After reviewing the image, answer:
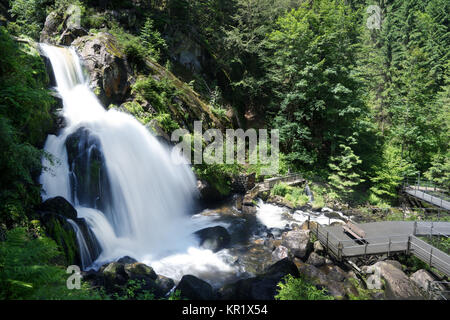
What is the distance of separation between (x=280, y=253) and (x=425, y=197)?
48.3 feet

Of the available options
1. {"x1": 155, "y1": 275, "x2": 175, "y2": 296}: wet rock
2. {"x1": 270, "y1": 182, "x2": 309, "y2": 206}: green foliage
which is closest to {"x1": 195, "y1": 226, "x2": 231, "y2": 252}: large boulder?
{"x1": 155, "y1": 275, "x2": 175, "y2": 296}: wet rock

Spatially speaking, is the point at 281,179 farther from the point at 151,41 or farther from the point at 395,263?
the point at 151,41

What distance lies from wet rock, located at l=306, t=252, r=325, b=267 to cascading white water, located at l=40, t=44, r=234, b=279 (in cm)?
355

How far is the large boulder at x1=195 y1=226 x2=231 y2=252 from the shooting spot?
10.4 metres

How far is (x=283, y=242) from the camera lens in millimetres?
10664

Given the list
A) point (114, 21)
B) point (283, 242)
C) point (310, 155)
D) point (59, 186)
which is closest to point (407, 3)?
point (310, 155)

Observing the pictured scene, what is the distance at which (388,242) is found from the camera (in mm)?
10148

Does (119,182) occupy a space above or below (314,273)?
above

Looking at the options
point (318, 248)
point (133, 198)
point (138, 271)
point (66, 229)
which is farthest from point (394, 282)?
point (66, 229)

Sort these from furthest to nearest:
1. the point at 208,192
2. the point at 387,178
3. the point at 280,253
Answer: the point at 387,178
the point at 208,192
the point at 280,253

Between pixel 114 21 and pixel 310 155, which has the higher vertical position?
pixel 114 21
